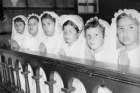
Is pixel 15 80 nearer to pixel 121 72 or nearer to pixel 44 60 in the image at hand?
pixel 44 60

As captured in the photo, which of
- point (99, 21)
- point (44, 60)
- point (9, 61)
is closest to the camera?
point (99, 21)

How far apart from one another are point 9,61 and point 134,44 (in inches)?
29.1

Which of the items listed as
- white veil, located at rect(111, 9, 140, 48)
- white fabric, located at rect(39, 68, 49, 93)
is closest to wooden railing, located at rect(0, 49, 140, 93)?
white fabric, located at rect(39, 68, 49, 93)

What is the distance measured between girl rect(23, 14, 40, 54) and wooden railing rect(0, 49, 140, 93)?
7cm

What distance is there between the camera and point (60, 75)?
776mm

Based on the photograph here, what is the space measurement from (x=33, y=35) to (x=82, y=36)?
336mm

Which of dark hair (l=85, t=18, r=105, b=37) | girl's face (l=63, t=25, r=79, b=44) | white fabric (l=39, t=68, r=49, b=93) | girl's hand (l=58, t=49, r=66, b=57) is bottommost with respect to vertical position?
white fabric (l=39, t=68, r=49, b=93)

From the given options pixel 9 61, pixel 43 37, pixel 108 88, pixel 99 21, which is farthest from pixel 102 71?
pixel 9 61

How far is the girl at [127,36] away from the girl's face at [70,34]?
0.18 metres

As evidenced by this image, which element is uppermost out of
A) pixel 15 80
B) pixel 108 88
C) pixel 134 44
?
pixel 134 44

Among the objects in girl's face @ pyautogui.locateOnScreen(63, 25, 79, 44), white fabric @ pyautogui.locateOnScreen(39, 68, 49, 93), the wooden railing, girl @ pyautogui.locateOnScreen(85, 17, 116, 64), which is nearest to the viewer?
the wooden railing

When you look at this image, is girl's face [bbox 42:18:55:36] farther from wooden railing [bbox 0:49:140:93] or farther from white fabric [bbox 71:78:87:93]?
white fabric [bbox 71:78:87:93]

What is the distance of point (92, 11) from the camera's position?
2.44ft

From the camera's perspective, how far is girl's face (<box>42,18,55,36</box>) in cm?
87
